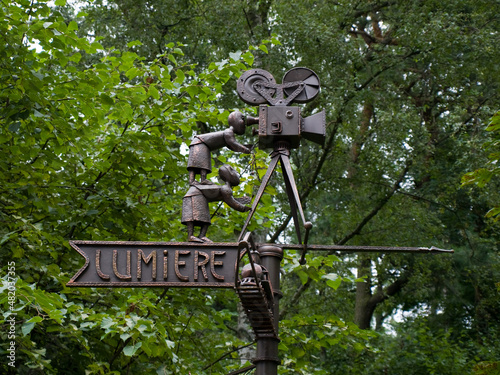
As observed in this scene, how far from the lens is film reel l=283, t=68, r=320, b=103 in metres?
3.52

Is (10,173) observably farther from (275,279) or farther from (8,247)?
(275,279)

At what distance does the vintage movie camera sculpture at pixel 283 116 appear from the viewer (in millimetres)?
3371

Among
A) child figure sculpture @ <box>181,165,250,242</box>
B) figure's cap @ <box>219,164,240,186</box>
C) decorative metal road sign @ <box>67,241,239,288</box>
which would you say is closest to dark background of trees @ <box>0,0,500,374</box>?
decorative metal road sign @ <box>67,241,239,288</box>

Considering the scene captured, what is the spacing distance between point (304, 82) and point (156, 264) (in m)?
1.27

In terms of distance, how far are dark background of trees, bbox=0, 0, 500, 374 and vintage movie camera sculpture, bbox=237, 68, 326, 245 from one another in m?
1.74

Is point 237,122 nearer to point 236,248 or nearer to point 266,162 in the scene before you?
point 236,248

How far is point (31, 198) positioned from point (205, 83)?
2.17 m

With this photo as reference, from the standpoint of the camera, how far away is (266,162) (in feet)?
21.7

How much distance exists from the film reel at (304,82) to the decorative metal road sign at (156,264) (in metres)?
0.94

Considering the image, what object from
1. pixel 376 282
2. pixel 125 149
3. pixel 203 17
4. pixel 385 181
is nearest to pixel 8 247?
pixel 125 149

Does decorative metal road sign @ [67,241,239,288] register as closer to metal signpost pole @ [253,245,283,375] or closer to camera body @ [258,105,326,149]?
metal signpost pole @ [253,245,283,375]

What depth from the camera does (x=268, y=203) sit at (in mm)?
6684

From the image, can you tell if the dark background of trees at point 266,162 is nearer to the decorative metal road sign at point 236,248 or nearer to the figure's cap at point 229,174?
the decorative metal road sign at point 236,248

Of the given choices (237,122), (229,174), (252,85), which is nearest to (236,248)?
(229,174)
